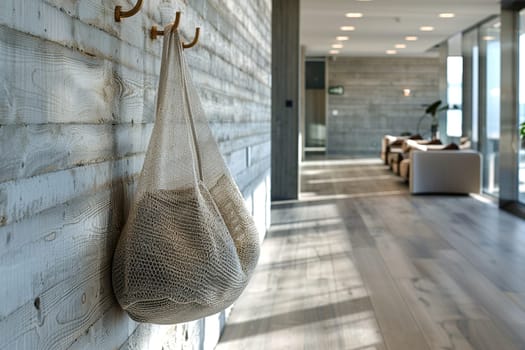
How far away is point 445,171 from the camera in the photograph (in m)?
11.4

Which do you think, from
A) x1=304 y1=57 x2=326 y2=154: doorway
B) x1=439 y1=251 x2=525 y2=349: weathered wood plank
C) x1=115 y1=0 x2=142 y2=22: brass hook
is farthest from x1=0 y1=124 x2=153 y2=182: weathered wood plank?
x1=304 y1=57 x2=326 y2=154: doorway

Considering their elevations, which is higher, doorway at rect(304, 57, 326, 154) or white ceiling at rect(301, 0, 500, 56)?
white ceiling at rect(301, 0, 500, 56)

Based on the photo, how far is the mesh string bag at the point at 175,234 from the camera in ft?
5.68

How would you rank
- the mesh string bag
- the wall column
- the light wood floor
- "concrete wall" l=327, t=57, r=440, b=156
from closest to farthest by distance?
the mesh string bag
the light wood floor
the wall column
"concrete wall" l=327, t=57, r=440, b=156

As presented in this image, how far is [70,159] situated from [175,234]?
37cm

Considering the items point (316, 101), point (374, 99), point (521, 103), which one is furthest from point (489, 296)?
point (374, 99)

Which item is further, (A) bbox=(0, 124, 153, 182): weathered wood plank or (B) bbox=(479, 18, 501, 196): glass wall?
(B) bbox=(479, 18, 501, 196): glass wall

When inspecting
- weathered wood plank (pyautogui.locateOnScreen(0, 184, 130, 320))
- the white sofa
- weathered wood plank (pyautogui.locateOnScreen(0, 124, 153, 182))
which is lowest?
the white sofa

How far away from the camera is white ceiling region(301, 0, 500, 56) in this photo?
1072 centimetres

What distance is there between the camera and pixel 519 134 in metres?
9.62

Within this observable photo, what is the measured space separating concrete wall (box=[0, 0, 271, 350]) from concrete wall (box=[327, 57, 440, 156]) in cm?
1999

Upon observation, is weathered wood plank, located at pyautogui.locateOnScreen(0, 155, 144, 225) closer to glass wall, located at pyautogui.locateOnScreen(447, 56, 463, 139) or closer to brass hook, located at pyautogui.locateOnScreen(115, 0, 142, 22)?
brass hook, located at pyautogui.locateOnScreen(115, 0, 142, 22)

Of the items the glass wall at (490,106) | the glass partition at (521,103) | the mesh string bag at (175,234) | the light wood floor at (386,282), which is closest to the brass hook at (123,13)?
the mesh string bag at (175,234)

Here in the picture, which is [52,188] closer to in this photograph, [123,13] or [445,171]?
[123,13]
